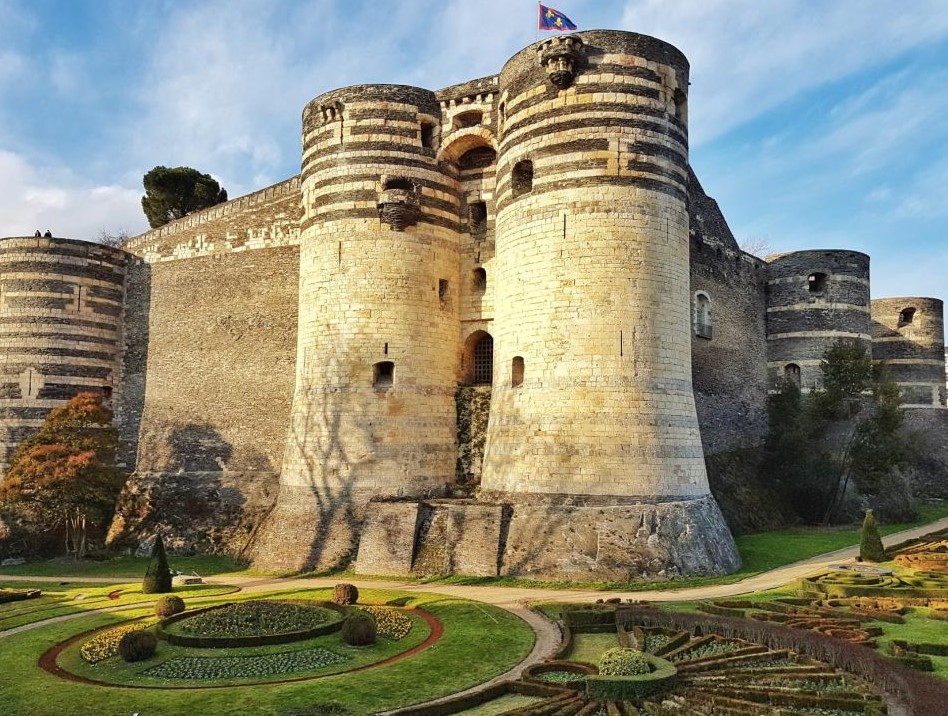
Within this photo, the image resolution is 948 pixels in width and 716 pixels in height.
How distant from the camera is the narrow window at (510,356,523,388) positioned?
22719 mm

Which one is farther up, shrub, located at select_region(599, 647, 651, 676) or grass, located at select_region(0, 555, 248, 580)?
shrub, located at select_region(599, 647, 651, 676)

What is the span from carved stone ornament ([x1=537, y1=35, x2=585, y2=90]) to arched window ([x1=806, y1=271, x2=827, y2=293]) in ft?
63.8

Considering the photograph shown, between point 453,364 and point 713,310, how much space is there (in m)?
12.6

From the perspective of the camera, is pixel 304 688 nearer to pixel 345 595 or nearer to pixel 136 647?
pixel 136 647

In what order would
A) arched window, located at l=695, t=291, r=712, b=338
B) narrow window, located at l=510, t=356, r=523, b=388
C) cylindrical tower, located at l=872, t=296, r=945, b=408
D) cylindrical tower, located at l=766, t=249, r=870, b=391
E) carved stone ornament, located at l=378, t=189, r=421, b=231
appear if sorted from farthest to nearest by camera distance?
cylindrical tower, located at l=872, t=296, r=945, b=408, cylindrical tower, located at l=766, t=249, r=870, b=391, arched window, located at l=695, t=291, r=712, b=338, carved stone ornament, located at l=378, t=189, r=421, b=231, narrow window, located at l=510, t=356, r=523, b=388

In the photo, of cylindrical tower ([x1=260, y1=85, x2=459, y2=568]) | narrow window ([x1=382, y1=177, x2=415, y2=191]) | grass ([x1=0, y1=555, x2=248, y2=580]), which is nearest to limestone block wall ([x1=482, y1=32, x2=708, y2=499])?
cylindrical tower ([x1=260, y1=85, x2=459, y2=568])

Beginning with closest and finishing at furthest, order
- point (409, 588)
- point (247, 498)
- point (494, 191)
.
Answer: point (409, 588) → point (494, 191) → point (247, 498)

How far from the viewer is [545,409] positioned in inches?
836

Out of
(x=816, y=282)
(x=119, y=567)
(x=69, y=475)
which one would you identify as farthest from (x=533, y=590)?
(x=816, y=282)

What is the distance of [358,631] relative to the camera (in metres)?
14.4

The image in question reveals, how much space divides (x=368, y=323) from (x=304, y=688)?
1435cm

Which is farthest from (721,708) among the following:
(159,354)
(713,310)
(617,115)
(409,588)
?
(159,354)

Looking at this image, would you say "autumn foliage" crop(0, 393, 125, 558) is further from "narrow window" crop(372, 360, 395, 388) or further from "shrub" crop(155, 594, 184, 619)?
"shrub" crop(155, 594, 184, 619)

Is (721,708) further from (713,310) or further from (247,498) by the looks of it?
(713,310)
